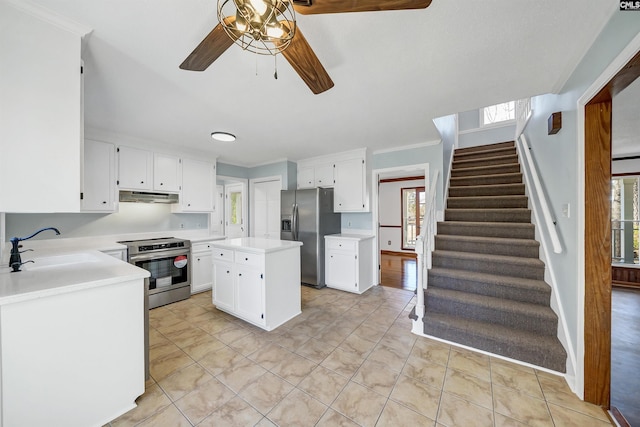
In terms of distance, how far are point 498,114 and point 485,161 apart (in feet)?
6.97

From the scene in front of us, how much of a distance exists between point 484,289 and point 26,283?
145 inches

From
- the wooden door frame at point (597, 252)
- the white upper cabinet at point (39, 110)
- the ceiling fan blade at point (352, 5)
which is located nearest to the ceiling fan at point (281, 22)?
the ceiling fan blade at point (352, 5)

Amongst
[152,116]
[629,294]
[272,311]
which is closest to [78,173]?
[152,116]

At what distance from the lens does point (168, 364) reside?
203 cm

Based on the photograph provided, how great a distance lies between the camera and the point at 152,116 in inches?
105

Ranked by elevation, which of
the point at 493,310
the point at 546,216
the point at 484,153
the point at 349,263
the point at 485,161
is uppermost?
the point at 484,153

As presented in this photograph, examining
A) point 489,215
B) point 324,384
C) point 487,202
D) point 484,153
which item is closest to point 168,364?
point 324,384

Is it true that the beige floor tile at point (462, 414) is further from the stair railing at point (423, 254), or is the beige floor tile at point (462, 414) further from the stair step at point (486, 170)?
the stair step at point (486, 170)

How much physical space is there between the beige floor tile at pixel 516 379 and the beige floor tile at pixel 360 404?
3.21ft

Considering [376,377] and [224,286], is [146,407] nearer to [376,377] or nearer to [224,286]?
[224,286]

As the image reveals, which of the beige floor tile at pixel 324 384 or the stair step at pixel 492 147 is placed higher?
the stair step at pixel 492 147

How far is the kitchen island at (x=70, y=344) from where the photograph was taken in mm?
1180

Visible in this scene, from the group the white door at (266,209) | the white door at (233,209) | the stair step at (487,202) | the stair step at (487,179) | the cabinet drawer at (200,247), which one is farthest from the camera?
the white door at (233,209)

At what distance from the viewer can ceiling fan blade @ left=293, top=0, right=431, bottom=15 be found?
0.96 metres
